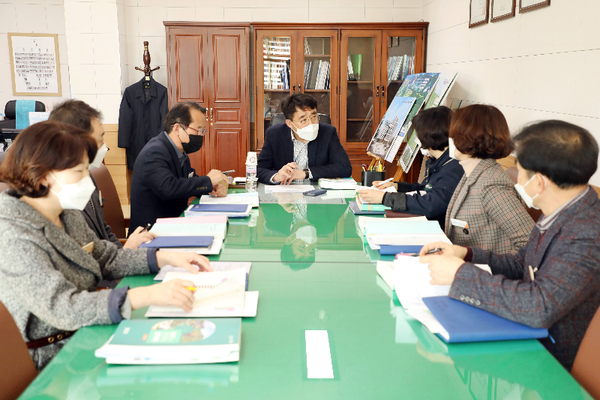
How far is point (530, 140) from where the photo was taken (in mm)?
1354

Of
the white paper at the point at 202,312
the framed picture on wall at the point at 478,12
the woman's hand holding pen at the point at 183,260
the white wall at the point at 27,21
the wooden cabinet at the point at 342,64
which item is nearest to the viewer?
the white paper at the point at 202,312

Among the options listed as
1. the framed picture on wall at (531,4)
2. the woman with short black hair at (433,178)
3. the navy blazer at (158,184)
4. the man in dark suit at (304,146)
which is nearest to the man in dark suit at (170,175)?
the navy blazer at (158,184)

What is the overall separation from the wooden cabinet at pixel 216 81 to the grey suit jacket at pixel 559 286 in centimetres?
431

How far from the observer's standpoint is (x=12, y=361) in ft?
3.58

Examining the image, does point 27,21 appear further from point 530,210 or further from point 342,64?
point 530,210

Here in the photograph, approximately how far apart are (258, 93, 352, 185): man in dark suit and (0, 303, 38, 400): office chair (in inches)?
94.0

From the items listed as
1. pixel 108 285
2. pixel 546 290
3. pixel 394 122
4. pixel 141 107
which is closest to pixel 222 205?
pixel 108 285

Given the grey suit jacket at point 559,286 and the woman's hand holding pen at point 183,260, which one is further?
the woman's hand holding pen at point 183,260

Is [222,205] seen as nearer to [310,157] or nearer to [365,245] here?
[365,245]

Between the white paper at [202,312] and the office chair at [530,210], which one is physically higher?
the office chair at [530,210]

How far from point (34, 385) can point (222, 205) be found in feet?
5.24

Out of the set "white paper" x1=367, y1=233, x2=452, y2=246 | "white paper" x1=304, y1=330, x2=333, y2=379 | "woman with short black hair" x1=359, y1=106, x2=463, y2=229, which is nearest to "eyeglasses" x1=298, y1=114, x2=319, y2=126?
"woman with short black hair" x1=359, y1=106, x2=463, y2=229

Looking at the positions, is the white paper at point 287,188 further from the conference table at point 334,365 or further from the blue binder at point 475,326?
the blue binder at point 475,326

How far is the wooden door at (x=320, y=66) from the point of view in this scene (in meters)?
5.21
